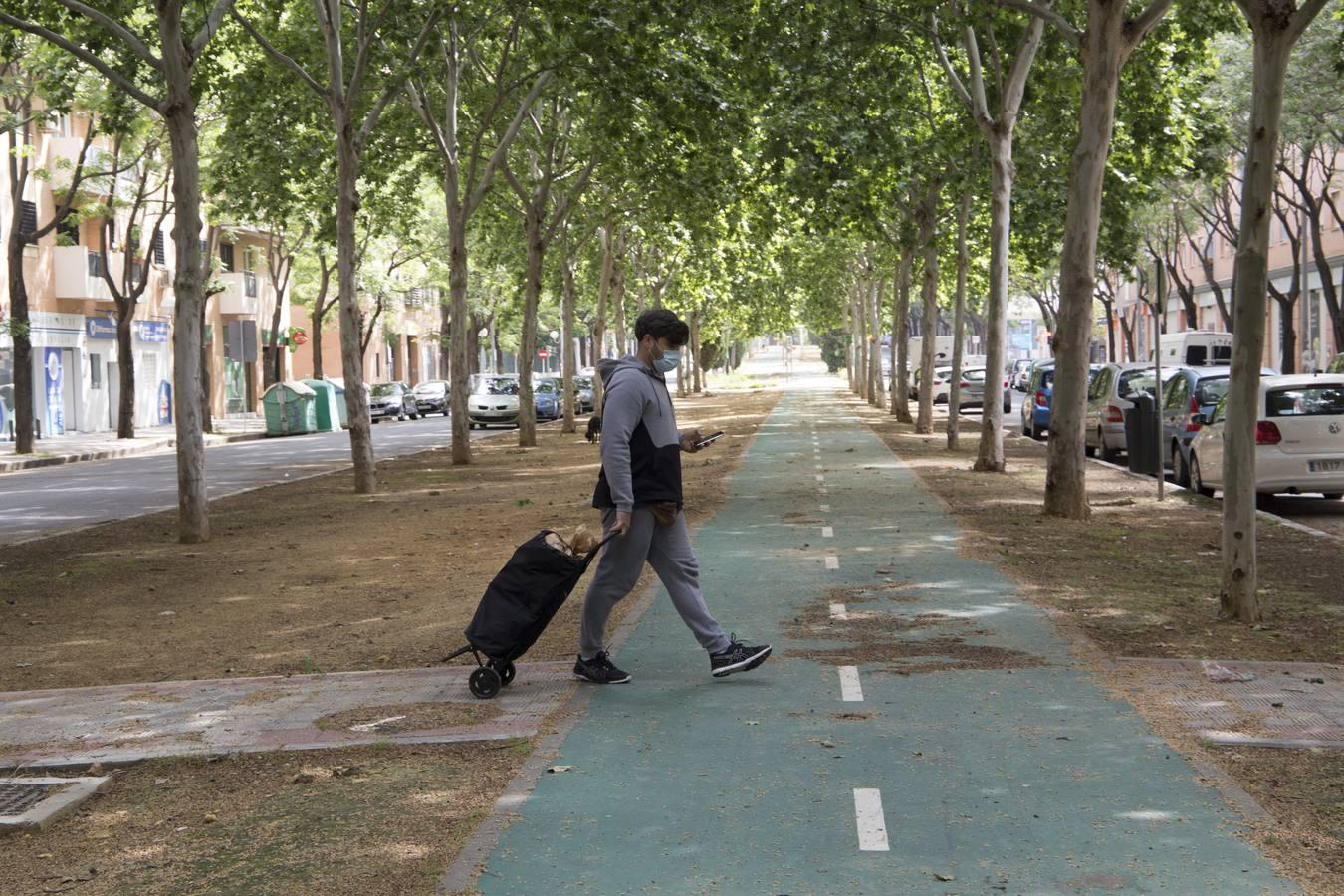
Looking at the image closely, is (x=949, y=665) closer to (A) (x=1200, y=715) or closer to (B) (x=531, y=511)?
(A) (x=1200, y=715)

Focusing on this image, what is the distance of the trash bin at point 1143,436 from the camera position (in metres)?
18.6

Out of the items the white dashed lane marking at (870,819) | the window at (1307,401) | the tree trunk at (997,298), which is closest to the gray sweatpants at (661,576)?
the white dashed lane marking at (870,819)

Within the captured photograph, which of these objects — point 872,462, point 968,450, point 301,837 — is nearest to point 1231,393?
point 301,837

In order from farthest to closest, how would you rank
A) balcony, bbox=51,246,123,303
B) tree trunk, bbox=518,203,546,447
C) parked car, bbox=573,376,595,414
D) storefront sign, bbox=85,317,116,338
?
parked car, bbox=573,376,595,414, storefront sign, bbox=85,317,116,338, balcony, bbox=51,246,123,303, tree trunk, bbox=518,203,546,447

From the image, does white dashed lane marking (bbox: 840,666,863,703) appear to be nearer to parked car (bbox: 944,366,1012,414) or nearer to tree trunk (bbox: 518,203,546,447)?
tree trunk (bbox: 518,203,546,447)

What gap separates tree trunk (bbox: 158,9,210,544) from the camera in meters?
16.4

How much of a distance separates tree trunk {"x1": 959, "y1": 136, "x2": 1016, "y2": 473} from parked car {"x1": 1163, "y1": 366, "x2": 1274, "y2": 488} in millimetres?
2202

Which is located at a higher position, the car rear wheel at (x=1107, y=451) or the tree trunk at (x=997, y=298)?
the tree trunk at (x=997, y=298)

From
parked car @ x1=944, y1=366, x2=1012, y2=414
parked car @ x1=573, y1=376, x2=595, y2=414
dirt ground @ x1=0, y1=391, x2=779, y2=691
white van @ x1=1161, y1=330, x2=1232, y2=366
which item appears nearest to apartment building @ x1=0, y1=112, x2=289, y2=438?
parked car @ x1=573, y1=376, x2=595, y2=414

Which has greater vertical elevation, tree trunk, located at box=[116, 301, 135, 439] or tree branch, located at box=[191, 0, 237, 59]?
tree branch, located at box=[191, 0, 237, 59]

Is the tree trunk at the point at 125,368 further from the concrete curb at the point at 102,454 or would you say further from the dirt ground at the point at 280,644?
the dirt ground at the point at 280,644

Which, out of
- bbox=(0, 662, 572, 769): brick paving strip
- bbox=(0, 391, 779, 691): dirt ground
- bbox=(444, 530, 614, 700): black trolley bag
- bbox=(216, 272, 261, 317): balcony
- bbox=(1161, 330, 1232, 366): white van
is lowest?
bbox=(0, 391, 779, 691): dirt ground

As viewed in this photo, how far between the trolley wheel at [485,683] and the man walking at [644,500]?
529mm

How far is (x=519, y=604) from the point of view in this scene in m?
8.12
